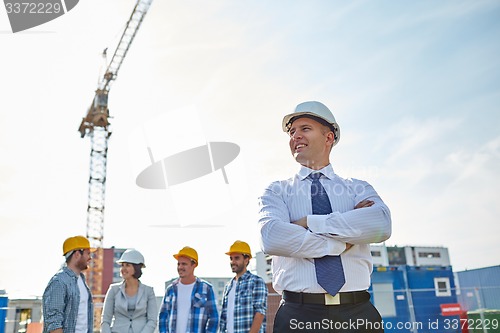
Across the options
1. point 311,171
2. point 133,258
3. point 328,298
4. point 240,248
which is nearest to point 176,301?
point 133,258

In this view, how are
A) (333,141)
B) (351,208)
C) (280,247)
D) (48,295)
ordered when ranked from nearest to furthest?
(280,247) → (351,208) → (333,141) → (48,295)

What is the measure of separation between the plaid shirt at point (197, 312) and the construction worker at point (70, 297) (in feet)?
2.96

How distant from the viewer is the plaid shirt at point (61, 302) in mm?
4164

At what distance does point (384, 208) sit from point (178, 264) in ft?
12.5

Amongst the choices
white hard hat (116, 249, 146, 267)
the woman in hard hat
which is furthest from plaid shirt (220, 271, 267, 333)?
white hard hat (116, 249, 146, 267)

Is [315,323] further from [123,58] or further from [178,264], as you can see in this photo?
[123,58]

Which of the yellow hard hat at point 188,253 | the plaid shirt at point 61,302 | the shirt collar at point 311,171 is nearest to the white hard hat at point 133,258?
the yellow hard hat at point 188,253

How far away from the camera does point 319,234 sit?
221 centimetres

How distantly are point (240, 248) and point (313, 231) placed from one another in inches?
153

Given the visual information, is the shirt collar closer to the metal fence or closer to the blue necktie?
the blue necktie

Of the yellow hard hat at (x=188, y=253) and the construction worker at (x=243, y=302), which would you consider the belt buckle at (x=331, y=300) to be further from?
the yellow hard hat at (x=188, y=253)

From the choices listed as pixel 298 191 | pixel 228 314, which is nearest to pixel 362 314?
pixel 298 191

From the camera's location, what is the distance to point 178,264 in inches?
223

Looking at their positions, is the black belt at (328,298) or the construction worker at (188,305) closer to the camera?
the black belt at (328,298)
